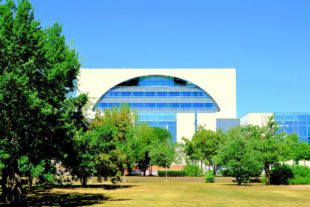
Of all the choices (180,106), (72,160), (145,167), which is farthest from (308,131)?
(72,160)

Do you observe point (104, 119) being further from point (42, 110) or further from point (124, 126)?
point (42, 110)

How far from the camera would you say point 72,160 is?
78.9 ft

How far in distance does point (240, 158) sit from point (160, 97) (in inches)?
2804

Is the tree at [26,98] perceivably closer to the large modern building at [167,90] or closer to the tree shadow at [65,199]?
the tree shadow at [65,199]

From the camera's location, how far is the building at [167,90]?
111 m

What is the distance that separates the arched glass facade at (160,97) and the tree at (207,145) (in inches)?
1628

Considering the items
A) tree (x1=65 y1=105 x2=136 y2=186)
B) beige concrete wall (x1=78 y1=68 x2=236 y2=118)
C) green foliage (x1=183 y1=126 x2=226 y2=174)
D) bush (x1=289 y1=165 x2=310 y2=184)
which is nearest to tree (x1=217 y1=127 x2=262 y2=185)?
bush (x1=289 y1=165 x2=310 y2=184)

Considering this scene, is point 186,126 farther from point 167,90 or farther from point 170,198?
point 170,198

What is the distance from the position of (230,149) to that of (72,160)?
71.5 feet

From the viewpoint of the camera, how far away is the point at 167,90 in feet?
367

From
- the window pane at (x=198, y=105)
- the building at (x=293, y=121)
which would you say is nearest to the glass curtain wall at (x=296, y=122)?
the building at (x=293, y=121)

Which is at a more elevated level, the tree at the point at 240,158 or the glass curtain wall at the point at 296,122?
the glass curtain wall at the point at 296,122

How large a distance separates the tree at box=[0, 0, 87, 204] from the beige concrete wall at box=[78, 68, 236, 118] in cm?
8876

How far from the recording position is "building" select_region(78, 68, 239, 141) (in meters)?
111
